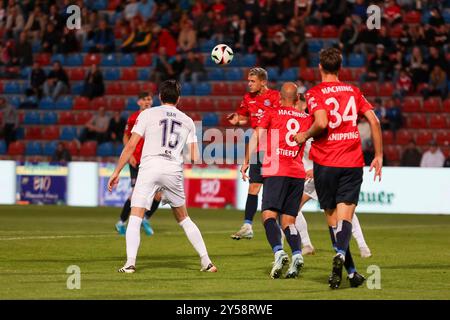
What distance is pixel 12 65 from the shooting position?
1347 inches

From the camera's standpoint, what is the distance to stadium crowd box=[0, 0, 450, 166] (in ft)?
97.5

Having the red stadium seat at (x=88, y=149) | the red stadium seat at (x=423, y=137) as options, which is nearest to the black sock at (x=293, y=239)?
the red stadium seat at (x=423, y=137)

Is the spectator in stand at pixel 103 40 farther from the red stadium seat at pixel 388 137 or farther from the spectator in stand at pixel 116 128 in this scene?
the red stadium seat at pixel 388 137

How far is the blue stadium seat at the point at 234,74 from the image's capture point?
1265 inches

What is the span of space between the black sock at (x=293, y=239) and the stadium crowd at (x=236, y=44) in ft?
49.3

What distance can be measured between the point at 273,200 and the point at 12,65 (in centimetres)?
2377

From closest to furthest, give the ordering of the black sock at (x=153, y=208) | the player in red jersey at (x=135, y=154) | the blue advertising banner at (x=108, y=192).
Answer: the player in red jersey at (x=135, y=154)
the black sock at (x=153, y=208)
the blue advertising banner at (x=108, y=192)

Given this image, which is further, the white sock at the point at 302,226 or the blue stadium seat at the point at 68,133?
the blue stadium seat at the point at 68,133

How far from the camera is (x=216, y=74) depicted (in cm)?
3253

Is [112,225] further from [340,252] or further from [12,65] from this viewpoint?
[12,65]

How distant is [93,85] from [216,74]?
376 cm

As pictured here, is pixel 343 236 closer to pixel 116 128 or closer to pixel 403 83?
pixel 116 128

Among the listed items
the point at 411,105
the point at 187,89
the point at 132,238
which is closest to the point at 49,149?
the point at 187,89
